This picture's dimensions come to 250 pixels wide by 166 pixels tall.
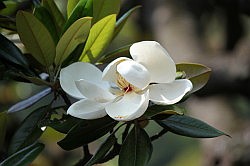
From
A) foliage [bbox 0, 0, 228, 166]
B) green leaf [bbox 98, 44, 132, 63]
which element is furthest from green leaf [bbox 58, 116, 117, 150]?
green leaf [bbox 98, 44, 132, 63]

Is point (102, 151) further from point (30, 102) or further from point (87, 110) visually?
point (30, 102)

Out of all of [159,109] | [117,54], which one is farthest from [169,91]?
[117,54]

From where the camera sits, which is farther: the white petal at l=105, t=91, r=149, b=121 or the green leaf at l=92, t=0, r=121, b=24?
the green leaf at l=92, t=0, r=121, b=24

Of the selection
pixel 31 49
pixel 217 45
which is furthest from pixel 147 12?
pixel 31 49

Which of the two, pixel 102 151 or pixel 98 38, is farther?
pixel 98 38

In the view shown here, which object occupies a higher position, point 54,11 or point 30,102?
point 54,11

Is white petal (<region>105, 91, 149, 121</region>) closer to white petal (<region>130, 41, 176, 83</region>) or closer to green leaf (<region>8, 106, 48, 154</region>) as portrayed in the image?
white petal (<region>130, 41, 176, 83</region>)

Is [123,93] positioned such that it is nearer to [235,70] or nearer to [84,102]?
[84,102]
